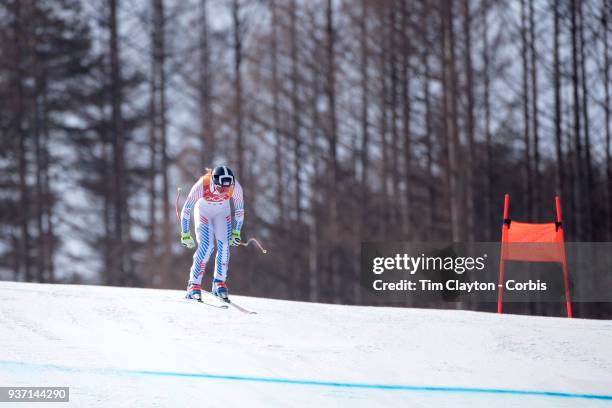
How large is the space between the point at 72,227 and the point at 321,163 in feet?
24.3

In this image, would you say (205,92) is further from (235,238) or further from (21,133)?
(235,238)

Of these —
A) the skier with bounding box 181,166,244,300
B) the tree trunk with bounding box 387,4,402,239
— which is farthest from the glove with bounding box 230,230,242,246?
the tree trunk with bounding box 387,4,402,239

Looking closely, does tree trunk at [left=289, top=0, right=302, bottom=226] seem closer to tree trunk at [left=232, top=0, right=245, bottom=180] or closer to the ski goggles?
tree trunk at [left=232, top=0, right=245, bottom=180]

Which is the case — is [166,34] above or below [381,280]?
above

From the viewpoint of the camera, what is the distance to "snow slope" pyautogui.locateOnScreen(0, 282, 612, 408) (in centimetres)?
895

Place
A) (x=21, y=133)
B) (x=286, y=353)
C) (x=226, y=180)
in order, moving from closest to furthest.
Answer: (x=286, y=353) < (x=226, y=180) < (x=21, y=133)

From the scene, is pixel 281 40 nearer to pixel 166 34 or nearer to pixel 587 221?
pixel 166 34

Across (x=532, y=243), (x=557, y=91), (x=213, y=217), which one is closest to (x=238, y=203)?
(x=213, y=217)

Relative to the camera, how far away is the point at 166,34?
2675 centimetres

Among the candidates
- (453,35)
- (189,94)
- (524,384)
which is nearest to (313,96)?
(189,94)

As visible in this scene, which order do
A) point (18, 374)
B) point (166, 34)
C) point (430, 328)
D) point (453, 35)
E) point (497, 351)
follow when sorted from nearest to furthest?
point (18, 374) < point (497, 351) < point (430, 328) < point (453, 35) < point (166, 34)

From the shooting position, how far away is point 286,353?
10.6m

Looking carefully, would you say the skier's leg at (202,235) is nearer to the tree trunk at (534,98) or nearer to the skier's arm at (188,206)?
the skier's arm at (188,206)

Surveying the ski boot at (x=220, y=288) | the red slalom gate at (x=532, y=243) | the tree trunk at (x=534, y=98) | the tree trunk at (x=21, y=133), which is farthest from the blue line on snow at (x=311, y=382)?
the tree trunk at (x=534, y=98)
